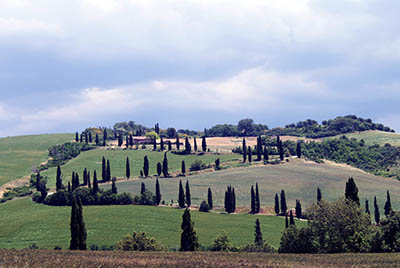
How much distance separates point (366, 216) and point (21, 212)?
331ft

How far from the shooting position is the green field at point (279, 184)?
154375mm

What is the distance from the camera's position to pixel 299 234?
2960 inches

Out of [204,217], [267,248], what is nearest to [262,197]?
[204,217]

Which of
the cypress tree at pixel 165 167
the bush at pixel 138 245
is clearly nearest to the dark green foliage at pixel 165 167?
the cypress tree at pixel 165 167

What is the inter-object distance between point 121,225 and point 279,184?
65634 millimetres

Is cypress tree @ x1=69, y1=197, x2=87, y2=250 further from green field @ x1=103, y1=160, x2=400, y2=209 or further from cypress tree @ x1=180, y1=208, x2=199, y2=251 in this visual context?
green field @ x1=103, y1=160, x2=400, y2=209

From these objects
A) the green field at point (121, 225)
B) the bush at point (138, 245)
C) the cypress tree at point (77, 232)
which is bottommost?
the green field at point (121, 225)

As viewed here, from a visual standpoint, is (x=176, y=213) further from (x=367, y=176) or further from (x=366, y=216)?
(x=367, y=176)

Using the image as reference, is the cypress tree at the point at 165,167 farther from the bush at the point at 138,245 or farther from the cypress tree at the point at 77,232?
the cypress tree at the point at 77,232

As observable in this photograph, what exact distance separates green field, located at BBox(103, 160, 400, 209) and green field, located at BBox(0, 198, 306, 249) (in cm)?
2070

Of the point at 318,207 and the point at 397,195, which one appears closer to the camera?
the point at 318,207

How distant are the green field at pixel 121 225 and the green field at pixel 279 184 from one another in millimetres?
20699

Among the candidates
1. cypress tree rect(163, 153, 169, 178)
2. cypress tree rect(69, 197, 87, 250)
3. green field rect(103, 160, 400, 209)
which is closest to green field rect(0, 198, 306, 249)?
green field rect(103, 160, 400, 209)

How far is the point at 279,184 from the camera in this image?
168 meters
